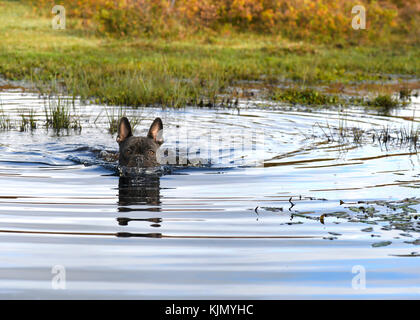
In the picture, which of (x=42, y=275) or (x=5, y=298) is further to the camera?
(x=42, y=275)

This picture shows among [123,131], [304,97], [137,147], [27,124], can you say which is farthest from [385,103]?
[137,147]

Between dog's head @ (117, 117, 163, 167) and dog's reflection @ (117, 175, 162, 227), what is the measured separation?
1.03 ft

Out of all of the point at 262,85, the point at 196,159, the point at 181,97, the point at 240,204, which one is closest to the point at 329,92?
the point at 262,85

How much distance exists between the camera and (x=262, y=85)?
74.5 feet

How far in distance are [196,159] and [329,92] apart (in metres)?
10.7

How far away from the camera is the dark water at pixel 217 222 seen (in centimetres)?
Answer: 525

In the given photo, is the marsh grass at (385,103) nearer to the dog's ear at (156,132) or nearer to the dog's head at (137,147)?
the dog's ear at (156,132)

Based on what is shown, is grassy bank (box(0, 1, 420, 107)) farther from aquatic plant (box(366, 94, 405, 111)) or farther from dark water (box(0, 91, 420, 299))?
dark water (box(0, 91, 420, 299))

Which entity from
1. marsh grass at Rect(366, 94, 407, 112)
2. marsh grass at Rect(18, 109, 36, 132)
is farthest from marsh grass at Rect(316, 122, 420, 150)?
marsh grass at Rect(18, 109, 36, 132)

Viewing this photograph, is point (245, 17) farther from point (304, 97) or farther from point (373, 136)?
point (373, 136)

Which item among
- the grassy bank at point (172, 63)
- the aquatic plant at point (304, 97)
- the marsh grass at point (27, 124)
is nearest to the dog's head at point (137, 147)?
the marsh grass at point (27, 124)

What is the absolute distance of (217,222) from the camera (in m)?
7.00

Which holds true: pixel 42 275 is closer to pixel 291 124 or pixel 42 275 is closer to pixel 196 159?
pixel 196 159

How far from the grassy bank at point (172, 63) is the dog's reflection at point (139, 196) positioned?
6.39m
